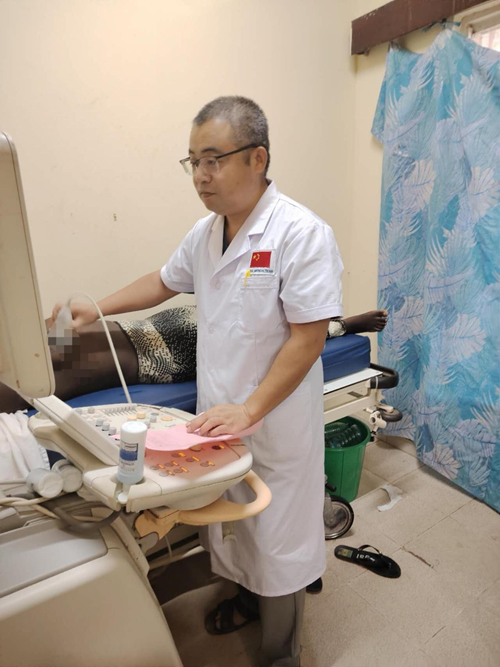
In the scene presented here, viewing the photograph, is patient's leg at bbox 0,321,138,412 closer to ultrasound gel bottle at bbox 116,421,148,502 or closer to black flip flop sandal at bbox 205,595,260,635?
ultrasound gel bottle at bbox 116,421,148,502

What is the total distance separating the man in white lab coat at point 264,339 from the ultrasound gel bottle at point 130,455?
0.22 meters

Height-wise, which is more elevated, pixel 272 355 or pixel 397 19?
pixel 397 19

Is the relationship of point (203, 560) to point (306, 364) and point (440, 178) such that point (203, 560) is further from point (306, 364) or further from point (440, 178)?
point (440, 178)

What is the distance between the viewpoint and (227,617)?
4.89 ft

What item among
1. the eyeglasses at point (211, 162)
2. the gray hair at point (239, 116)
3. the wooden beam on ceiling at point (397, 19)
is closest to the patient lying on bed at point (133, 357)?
the eyeglasses at point (211, 162)

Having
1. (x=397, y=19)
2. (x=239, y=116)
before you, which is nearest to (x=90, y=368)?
(x=239, y=116)

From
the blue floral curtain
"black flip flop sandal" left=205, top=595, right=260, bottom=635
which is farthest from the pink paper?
the blue floral curtain

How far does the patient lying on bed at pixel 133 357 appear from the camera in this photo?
1499 mm

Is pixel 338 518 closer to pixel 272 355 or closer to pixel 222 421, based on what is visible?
pixel 272 355

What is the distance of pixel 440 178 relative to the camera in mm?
2076

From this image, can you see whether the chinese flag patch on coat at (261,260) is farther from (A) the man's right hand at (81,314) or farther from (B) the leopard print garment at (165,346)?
(B) the leopard print garment at (165,346)

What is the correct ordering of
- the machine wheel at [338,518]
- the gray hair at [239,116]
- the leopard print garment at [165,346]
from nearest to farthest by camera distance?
the gray hair at [239,116]
the leopard print garment at [165,346]
the machine wheel at [338,518]

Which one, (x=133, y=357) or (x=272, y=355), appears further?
(x=133, y=357)

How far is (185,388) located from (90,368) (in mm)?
334
